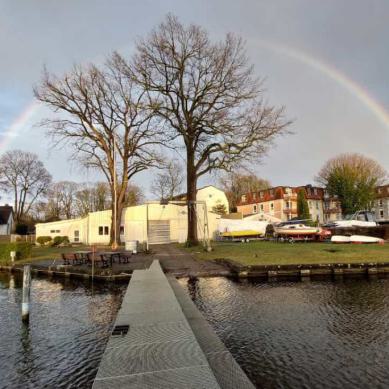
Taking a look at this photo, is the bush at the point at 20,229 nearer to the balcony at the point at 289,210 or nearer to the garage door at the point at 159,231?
the garage door at the point at 159,231

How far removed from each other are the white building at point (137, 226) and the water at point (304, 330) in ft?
91.2

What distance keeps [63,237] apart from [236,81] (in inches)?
1052

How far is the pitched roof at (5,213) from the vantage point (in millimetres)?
70125

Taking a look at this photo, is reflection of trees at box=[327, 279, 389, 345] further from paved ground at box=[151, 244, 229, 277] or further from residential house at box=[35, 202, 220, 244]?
residential house at box=[35, 202, 220, 244]

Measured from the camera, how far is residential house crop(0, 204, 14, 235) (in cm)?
6921

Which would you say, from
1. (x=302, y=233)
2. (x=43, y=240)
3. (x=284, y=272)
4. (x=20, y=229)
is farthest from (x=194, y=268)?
(x=20, y=229)

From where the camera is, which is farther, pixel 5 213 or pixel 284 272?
pixel 5 213

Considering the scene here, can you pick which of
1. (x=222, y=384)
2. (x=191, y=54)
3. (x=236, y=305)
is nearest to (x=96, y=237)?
(x=191, y=54)

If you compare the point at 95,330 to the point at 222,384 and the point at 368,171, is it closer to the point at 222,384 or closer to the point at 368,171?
the point at 222,384

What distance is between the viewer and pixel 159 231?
4247 cm

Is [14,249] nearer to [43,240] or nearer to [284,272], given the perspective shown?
[43,240]

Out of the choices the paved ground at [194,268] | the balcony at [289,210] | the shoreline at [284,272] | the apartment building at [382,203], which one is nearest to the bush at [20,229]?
the paved ground at [194,268]

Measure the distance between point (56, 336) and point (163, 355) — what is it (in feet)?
13.8

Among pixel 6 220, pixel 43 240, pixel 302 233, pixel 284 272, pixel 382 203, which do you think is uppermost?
pixel 382 203
